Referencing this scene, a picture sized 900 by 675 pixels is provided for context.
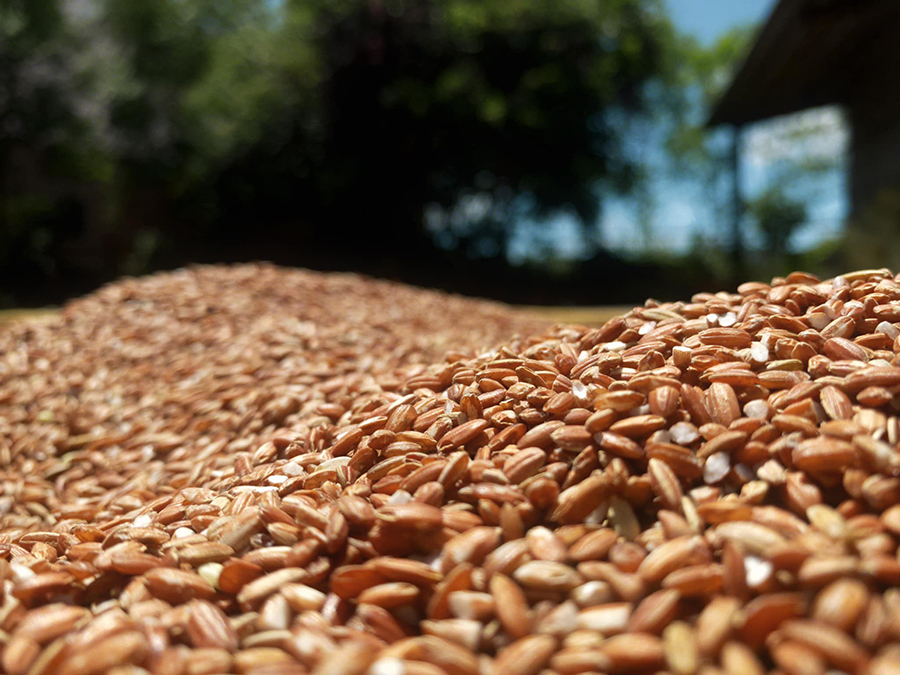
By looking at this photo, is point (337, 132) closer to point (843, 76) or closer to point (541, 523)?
point (843, 76)

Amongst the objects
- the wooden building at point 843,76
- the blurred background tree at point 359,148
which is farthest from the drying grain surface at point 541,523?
the blurred background tree at point 359,148

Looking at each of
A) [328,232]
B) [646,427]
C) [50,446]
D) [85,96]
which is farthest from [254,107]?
[646,427]

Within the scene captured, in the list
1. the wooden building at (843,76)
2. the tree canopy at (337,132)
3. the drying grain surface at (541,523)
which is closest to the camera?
the drying grain surface at (541,523)

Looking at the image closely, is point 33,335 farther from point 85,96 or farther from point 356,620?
point 85,96

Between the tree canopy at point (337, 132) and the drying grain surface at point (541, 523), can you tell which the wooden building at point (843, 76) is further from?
the drying grain surface at point (541, 523)

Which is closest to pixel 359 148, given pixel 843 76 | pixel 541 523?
pixel 843 76

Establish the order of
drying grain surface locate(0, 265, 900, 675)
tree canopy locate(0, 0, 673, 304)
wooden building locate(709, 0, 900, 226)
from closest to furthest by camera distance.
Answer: drying grain surface locate(0, 265, 900, 675) < wooden building locate(709, 0, 900, 226) < tree canopy locate(0, 0, 673, 304)

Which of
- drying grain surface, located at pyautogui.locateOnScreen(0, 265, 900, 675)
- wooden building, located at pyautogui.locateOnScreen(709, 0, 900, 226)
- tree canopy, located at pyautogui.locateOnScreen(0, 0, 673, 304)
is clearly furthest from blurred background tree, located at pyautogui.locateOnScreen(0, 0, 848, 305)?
drying grain surface, located at pyautogui.locateOnScreen(0, 265, 900, 675)

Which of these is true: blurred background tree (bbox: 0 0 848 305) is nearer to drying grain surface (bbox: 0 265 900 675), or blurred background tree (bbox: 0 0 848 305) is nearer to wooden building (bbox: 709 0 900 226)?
wooden building (bbox: 709 0 900 226)
